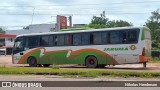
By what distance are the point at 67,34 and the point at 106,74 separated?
33.1ft

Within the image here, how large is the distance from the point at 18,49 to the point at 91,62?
6.99 metres

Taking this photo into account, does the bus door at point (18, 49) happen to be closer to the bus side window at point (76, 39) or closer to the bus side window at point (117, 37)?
the bus side window at point (76, 39)

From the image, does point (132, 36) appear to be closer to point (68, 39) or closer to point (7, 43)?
point (68, 39)

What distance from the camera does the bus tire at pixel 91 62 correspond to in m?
25.5

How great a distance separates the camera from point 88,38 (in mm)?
25922

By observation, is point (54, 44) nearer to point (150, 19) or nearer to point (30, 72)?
point (30, 72)

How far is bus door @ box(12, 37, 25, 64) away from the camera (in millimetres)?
29013

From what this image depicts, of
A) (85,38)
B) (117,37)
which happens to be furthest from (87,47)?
(117,37)

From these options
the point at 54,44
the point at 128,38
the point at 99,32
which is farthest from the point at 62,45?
the point at 128,38

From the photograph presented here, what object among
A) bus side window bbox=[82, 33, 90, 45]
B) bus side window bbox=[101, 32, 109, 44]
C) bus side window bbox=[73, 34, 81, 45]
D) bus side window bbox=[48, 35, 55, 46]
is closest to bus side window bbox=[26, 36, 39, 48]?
bus side window bbox=[48, 35, 55, 46]

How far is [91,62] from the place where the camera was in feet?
84.3

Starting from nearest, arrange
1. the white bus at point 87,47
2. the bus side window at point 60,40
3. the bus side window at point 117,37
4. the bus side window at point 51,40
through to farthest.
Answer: the white bus at point 87,47, the bus side window at point 117,37, the bus side window at point 60,40, the bus side window at point 51,40

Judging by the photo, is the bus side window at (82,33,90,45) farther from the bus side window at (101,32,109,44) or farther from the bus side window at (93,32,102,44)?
the bus side window at (101,32,109,44)

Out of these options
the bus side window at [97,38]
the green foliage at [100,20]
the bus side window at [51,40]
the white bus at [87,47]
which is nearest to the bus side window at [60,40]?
the white bus at [87,47]
